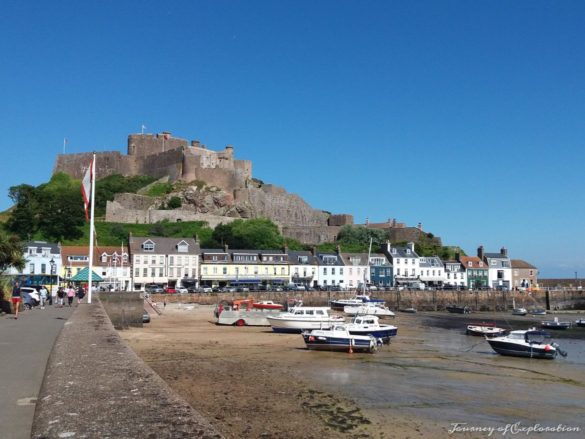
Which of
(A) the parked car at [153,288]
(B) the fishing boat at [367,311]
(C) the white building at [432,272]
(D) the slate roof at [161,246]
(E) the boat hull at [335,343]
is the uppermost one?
(D) the slate roof at [161,246]

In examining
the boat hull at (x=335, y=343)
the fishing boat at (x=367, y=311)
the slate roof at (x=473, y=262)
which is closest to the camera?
the boat hull at (x=335, y=343)

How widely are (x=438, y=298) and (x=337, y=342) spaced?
165 feet

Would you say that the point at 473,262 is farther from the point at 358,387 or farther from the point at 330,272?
the point at 358,387

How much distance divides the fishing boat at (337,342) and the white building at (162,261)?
146 feet

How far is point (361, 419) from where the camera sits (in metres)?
12.3

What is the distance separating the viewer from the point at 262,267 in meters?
72.2

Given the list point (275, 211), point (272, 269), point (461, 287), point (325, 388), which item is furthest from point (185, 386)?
point (275, 211)

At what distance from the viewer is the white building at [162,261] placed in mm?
66000

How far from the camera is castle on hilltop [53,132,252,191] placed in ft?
311

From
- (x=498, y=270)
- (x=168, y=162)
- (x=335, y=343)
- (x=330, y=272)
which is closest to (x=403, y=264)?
(x=330, y=272)

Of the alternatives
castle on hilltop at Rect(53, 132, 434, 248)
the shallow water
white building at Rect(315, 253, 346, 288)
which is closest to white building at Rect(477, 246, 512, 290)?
castle on hilltop at Rect(53, 132, 434, 248)

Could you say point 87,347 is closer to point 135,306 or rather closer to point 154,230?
point 135,306

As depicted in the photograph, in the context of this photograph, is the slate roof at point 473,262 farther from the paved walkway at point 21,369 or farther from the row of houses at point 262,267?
the paved walkway at point 21,369

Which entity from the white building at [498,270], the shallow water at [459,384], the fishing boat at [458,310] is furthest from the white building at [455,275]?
the shallow water at [459,384]
